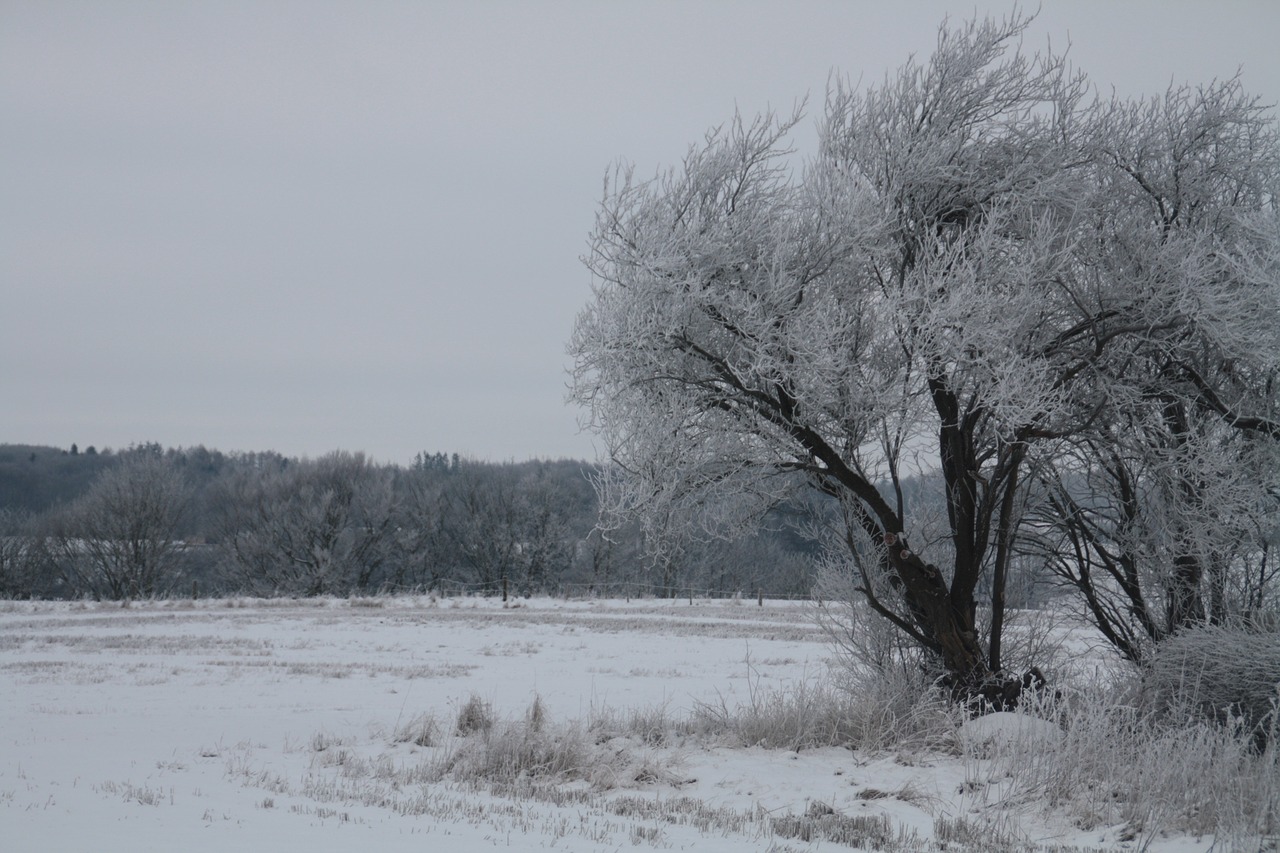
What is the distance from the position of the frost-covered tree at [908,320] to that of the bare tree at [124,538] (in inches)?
2089

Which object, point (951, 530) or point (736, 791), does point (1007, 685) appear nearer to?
point (951, 530)

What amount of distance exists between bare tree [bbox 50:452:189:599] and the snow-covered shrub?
55621mm

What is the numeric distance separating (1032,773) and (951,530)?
390 cm

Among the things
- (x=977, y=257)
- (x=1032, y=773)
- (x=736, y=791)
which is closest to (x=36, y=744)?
(x=736, y=791)

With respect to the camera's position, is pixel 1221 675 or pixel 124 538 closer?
pixel 1221 675

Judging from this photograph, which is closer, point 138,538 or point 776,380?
point 776,380

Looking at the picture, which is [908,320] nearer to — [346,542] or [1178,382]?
[1178,382]

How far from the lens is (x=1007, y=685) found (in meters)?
9.11

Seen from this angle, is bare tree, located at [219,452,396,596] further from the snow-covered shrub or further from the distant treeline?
the snow-covered shrub

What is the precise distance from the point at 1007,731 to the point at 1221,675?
1.95 metres

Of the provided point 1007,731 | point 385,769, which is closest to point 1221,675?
point 1007,731

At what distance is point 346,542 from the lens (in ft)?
206

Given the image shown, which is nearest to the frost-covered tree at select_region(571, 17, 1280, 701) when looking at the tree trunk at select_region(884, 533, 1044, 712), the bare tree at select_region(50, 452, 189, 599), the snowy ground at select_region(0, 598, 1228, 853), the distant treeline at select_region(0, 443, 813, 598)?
the tree trunk at select_region(884, 533, 1044, 712)

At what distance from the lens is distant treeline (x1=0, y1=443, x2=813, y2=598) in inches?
2217
